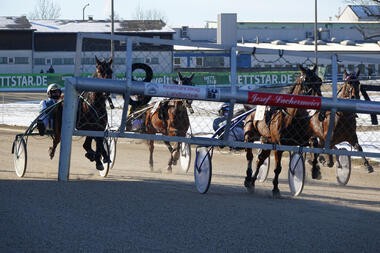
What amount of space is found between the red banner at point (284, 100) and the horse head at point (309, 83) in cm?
67

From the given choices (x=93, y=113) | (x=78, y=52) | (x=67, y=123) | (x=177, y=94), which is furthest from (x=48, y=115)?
(x=177, y=94)

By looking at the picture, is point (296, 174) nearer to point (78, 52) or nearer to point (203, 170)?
point (203, 170)

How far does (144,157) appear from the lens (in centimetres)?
1488

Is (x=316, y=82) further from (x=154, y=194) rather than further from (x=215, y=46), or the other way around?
(x=154, y=194)

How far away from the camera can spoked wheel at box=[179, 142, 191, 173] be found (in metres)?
12.7

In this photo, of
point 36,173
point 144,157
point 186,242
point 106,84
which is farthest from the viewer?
point 144,157

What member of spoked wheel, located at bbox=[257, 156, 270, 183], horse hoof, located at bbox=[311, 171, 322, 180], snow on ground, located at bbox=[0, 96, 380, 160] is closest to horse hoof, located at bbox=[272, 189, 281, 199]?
spoked wheel, located at bbox=[257, 156, 270, 183]

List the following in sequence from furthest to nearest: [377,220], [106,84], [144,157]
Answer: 1. [144,157]
2. [106,84]
3. [377,220]

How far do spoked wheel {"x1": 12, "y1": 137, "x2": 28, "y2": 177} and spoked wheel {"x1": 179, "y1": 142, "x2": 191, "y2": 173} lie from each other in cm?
313

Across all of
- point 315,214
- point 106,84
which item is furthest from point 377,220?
point 106,84

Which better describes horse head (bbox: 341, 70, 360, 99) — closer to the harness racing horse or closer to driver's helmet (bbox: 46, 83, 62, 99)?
the harness racing horse

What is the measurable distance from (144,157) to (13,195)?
6537 millimetres

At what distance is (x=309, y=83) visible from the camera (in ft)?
30.9

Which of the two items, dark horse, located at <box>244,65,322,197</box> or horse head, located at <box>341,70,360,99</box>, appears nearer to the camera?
dark horse, located at <box>244,65,322,197</box>
